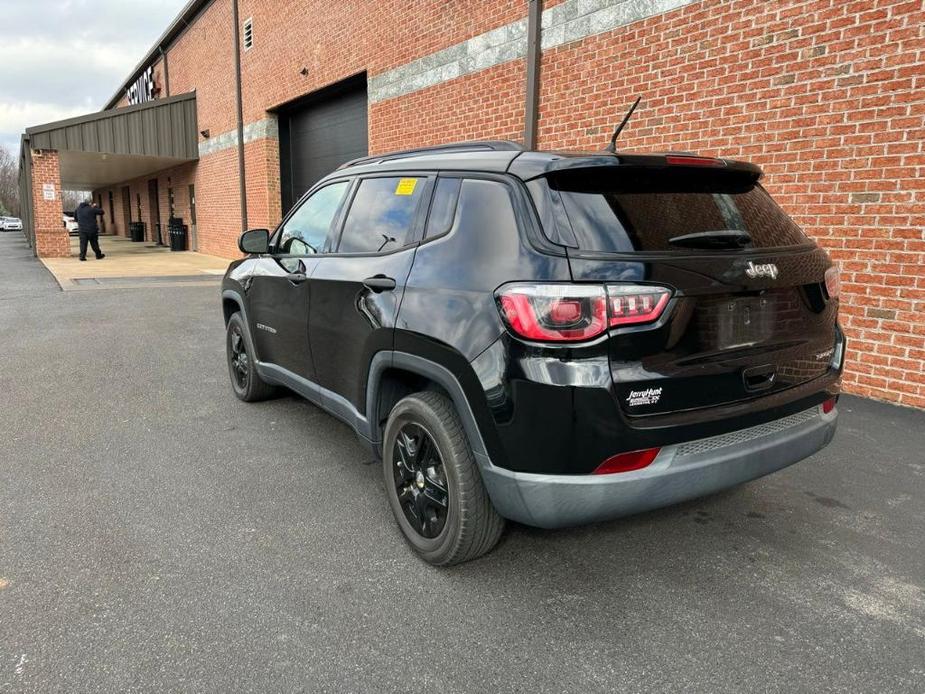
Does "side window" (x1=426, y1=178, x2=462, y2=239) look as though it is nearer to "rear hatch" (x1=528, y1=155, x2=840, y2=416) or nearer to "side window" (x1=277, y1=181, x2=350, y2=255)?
"rear hatch" (x1=528, y1=155, x2=840, y2=416)

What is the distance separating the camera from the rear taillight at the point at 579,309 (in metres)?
2.27

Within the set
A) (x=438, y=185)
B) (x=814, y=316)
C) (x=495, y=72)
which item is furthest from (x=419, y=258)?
(x=495, y=72)

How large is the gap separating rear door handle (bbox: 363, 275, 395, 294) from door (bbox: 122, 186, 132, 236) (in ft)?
129

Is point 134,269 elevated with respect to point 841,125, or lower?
lower

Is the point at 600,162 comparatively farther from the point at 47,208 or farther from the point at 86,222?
the point at 47,208

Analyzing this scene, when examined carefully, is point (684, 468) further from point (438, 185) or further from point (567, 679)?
point (438, 185)

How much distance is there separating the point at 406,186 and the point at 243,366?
2686mm

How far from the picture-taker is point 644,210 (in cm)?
255

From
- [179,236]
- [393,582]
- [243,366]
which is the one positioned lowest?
[393,582]

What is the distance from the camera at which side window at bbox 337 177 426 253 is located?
3.17m

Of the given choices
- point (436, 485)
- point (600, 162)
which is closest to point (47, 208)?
point (436, 485)

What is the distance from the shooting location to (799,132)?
563cm

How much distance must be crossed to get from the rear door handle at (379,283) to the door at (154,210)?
30.3m

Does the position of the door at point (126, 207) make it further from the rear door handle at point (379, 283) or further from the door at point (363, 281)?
the rear door handle at point (379, 283)
